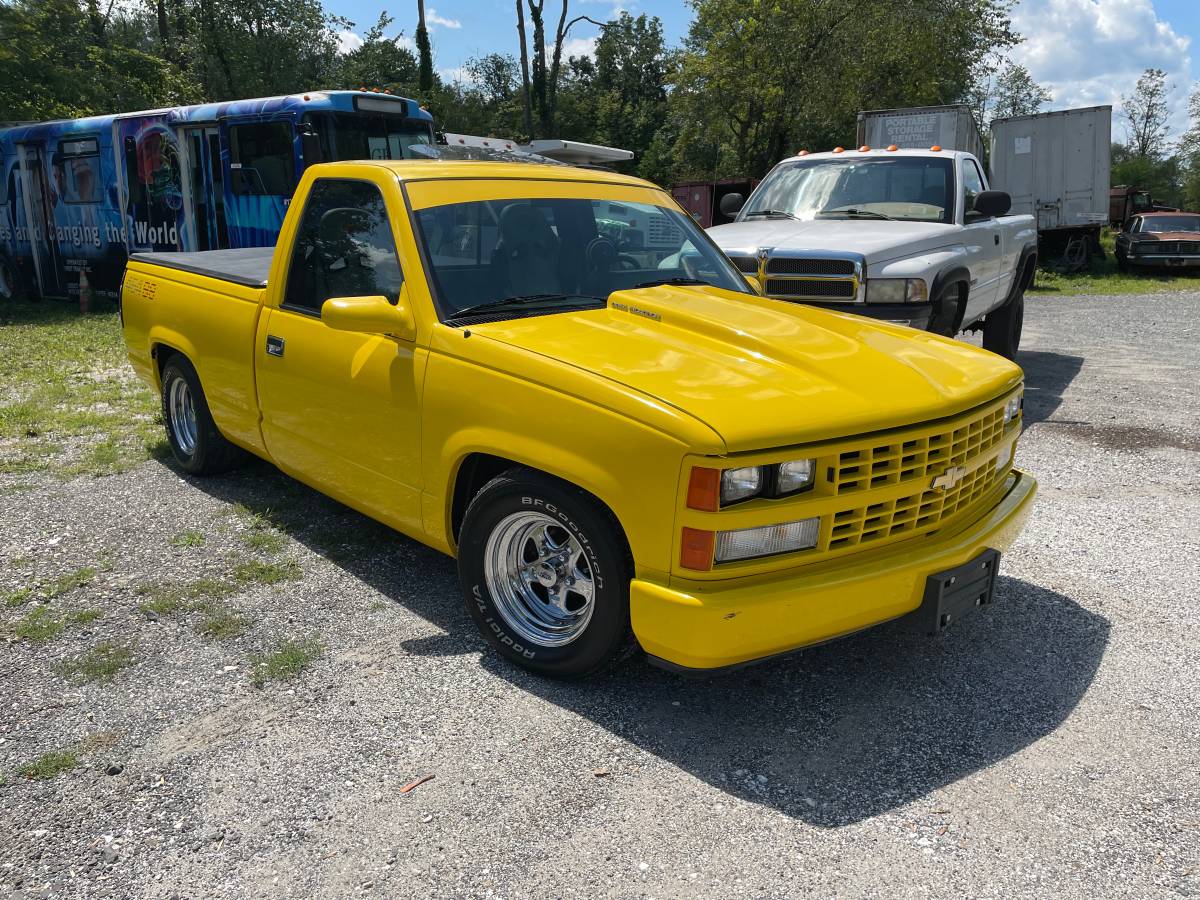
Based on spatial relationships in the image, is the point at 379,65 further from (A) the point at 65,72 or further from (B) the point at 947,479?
(B) the point at 947,479

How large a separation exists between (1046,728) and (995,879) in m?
0.88

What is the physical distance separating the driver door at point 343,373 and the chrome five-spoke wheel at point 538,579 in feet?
1.71

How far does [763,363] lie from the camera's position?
3281 mm

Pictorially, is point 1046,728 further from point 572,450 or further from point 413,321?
point 413,321

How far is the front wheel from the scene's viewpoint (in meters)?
9.43

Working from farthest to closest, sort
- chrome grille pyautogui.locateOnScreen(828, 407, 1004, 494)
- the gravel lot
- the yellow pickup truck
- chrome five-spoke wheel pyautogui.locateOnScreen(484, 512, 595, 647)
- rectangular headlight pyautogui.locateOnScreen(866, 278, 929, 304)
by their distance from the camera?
rectangular headlight pyautogui.locateOnScreen(866, 278, 929, 304) < chrome five-spoke wheel pyautogui.locateOnScreen(484, 512, 595, 647) < chrome grille pyautogui.locateOnScreen(828, 407, 1004, 494) < the yellow pickup truck < the gravel lot

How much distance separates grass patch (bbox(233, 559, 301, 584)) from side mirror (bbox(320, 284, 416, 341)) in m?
1.38

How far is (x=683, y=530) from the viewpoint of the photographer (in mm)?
2822

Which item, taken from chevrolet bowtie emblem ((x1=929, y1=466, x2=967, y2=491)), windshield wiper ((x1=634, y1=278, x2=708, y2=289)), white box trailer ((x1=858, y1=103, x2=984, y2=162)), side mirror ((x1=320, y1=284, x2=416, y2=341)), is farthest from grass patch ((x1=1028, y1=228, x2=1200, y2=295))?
side mirror ((x1=320, y1=284, x2=416, y2=341))

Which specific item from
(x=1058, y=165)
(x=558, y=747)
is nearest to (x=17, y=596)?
(x=558, y=747)

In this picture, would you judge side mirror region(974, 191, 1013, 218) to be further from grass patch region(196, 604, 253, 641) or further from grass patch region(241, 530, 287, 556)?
grass patch region(196, 604, 253, 641)

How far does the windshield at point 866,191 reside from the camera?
7996 mm

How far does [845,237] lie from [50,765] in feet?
20.3

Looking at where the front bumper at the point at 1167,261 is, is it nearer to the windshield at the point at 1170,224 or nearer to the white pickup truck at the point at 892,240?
the windshield at the point at 1170,224
